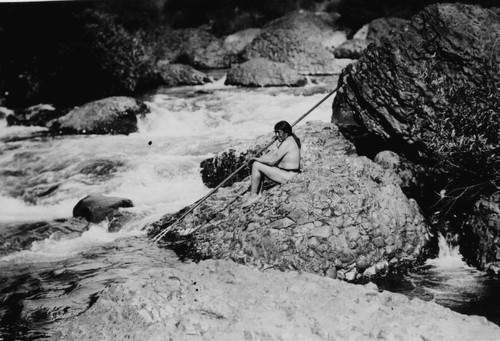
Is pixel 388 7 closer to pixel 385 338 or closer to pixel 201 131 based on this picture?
pixel 201 131

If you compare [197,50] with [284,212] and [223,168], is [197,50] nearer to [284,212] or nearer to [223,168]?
[223,168]

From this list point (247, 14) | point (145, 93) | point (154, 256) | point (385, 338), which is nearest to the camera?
point (385, 338)

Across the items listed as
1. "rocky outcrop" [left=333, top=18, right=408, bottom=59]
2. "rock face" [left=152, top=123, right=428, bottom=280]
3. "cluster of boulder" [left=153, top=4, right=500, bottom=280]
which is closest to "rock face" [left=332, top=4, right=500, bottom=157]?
"cluster of boulder" [left=153, top=4, right=500, bottom=280]

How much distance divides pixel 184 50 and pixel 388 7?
11.7m

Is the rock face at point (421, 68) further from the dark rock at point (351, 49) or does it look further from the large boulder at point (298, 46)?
the dark rock at point (351, 49)

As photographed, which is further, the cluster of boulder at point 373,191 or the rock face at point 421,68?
the rock face at point 421,68

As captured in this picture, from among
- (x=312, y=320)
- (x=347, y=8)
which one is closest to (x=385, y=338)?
(x=312, y=320)

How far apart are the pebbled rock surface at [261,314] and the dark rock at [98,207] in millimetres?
4454

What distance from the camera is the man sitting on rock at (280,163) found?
7062 millimetres

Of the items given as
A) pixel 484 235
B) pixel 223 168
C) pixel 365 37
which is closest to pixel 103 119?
pixel 223 168

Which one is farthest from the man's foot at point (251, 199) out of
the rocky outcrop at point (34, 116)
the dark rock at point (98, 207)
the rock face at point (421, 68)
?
the rocky outcrop at point (34, 116)

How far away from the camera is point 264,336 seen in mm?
3648

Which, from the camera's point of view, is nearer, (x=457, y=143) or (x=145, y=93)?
(x=457, y=143)

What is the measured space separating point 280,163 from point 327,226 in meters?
1.50
